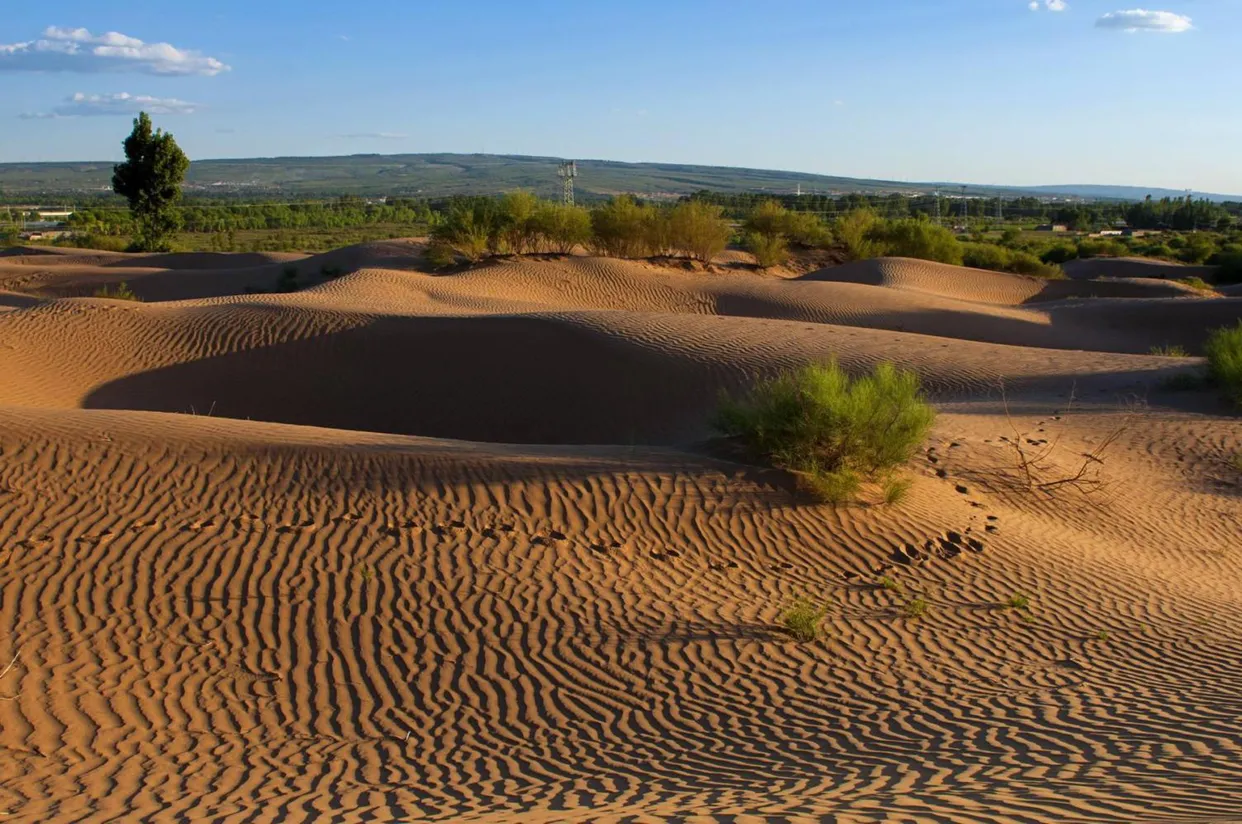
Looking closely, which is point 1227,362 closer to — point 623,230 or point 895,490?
point 895,490

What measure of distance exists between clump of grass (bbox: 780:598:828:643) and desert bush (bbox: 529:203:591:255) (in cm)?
2939

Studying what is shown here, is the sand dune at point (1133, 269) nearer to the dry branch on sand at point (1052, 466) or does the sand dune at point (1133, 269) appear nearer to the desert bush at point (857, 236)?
the desert bush at point (857, 236)

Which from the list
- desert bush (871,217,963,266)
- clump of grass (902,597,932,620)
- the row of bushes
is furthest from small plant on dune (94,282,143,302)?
desert bush (871,217,963,266)

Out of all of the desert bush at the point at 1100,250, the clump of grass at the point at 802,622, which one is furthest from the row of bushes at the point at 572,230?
the clump of grass at the point at 802,622

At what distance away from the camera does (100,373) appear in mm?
19953

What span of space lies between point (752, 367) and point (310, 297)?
11.6 metres

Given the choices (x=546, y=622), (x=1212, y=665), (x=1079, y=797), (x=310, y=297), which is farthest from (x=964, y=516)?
(x=310, y=297)

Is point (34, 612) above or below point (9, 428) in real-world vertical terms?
below

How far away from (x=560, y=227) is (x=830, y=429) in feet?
89.4

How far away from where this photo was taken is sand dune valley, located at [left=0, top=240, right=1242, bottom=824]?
5828 millimetres

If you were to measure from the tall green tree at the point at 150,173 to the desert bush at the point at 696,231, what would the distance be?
23.4 meters

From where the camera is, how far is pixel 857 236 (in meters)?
47.0

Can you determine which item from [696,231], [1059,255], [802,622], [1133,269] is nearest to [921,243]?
[1133,269]

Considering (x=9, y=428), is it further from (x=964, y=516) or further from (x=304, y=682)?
(x=964, y=516)
